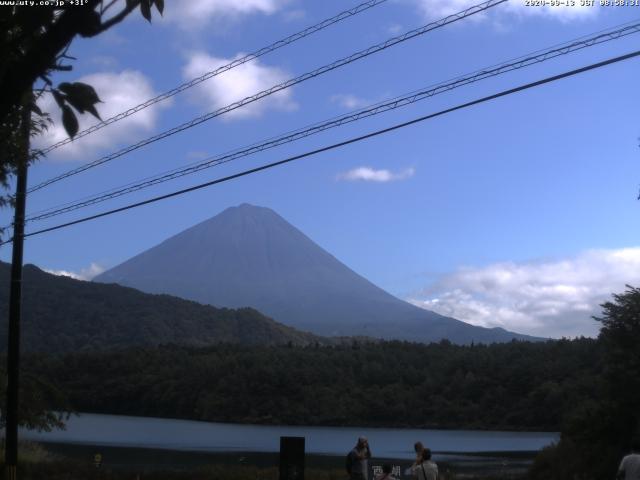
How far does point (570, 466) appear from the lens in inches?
968

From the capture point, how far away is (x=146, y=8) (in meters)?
3.69

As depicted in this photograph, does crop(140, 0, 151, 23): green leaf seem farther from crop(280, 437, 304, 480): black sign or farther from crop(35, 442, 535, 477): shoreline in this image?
crop(35, 442, 535, 477): shoreline

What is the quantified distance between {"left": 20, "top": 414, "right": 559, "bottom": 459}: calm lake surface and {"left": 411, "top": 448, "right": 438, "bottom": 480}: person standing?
3854cm

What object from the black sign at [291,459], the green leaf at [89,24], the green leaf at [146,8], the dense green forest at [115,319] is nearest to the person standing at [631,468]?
the black sign at [291,459]

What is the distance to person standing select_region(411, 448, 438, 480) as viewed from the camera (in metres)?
11.6

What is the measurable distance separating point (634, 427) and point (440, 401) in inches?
2543

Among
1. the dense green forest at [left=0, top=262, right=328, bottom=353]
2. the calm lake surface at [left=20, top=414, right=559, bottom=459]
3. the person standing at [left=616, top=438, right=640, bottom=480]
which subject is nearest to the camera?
the person standing at [left=616, top=438, right=640, bottom=480]

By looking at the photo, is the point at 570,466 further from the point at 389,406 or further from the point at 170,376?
the point at 170,376

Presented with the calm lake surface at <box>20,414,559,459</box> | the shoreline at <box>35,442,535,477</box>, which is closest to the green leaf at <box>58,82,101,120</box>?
the shoreline at <box>35,442,535,477</box>

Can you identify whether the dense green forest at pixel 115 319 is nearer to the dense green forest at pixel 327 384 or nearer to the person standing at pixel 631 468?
the dense green forest at pixel 327 384

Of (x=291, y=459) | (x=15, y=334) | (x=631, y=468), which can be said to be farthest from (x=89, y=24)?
(x=15, y=334)

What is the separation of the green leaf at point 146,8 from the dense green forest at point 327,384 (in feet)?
250

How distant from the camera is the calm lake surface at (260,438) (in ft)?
182

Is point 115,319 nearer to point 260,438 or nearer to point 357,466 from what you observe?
point 260,438
